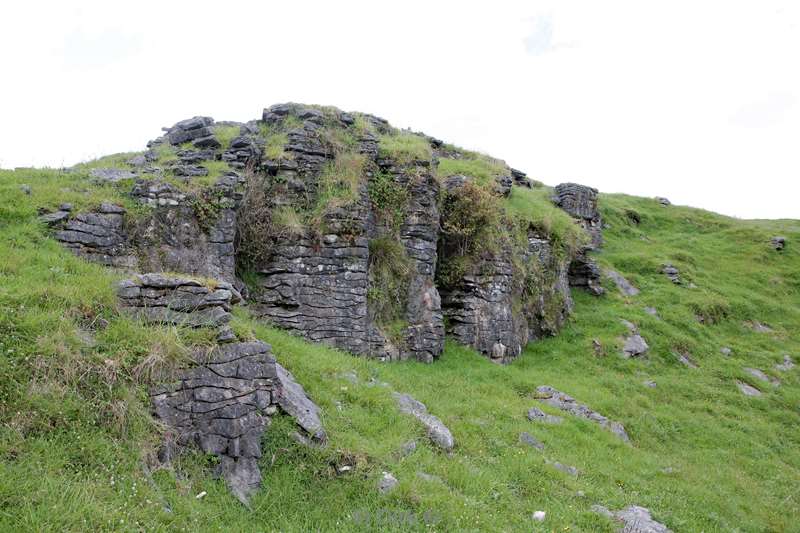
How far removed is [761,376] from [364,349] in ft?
58.3

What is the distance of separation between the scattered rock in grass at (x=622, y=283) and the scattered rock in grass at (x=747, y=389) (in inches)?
291

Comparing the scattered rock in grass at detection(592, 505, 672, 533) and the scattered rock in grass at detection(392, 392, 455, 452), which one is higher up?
the scattered rock in grass at detection(392, 392, 455, 452)

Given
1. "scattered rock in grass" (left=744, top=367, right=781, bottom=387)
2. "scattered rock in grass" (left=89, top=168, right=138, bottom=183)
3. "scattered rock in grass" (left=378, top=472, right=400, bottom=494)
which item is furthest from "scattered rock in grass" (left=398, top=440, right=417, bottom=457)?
"scattered rock in grass" (left=744, top=367, right=781, bottom=387)

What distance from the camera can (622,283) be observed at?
26.9 m

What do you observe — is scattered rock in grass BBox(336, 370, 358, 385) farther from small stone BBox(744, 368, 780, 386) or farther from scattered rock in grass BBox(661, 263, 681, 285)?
scattered rock in grass BBox(661, 263, 681, 285)

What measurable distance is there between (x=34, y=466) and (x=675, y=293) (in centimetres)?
2835

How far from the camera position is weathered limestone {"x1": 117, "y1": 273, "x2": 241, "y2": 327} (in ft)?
25.8

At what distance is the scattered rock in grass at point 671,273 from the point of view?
2822 centimetres

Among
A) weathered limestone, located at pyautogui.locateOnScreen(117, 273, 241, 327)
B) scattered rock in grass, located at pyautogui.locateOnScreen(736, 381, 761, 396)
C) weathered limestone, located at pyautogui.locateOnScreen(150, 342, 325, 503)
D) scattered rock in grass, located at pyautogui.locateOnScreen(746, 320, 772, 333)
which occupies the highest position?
weathered limestone, located at pyautogui.locateOnScreen(117, 273, 241, 327)

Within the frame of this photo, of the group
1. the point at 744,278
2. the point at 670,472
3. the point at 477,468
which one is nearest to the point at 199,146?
the point at 477,468

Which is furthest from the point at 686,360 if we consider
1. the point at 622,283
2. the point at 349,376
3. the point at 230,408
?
the point at 230,408

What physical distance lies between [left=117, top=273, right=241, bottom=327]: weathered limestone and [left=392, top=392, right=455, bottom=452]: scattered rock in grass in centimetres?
422

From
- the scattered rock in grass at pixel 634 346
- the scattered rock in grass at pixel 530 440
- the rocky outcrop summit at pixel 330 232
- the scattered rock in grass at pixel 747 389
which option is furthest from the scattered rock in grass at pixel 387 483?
the scattered rock in grass at pixel 747 389

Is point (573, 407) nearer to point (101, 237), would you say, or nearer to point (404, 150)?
point (404, 150)
